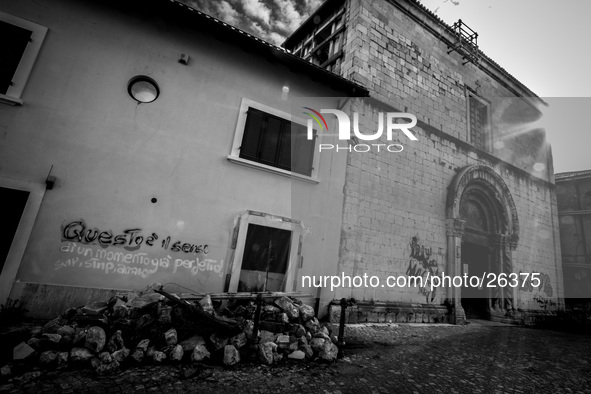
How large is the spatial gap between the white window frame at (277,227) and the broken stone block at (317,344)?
2015 millimetres

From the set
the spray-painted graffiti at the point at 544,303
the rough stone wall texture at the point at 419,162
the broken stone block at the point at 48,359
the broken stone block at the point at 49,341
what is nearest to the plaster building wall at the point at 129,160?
the broken stone block at the point at 49,341

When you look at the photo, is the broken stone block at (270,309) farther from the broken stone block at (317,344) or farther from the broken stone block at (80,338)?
the broken stone block at (80,338)

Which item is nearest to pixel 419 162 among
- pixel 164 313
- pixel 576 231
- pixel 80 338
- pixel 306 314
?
pixel 306 314

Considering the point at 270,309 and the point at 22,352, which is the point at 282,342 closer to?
the point at 270,309

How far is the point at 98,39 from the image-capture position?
17.4 feet

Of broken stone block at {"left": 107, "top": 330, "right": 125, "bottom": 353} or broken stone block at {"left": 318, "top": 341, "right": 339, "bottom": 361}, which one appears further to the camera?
broken stone block at {"left": 318, "top": 341, "right": 339, "bottom": 361}

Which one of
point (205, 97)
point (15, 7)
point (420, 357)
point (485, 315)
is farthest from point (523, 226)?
point (15, 7)

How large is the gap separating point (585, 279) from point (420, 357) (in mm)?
17913

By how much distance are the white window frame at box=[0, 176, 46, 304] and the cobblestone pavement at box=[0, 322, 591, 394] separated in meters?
2.23

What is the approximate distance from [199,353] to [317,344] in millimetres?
1681

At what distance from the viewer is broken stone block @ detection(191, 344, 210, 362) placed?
3463 mm

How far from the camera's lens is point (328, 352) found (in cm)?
402

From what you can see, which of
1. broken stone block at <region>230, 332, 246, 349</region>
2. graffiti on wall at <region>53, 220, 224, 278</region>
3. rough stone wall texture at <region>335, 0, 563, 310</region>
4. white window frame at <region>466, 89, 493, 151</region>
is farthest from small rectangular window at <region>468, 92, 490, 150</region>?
broken stone block at <region>230, 332, 246, 349</region>

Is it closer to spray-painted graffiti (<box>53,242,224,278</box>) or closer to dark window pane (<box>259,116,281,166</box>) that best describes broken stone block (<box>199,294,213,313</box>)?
spray-painted graffiti (<box>53,242,224,278</box>)
